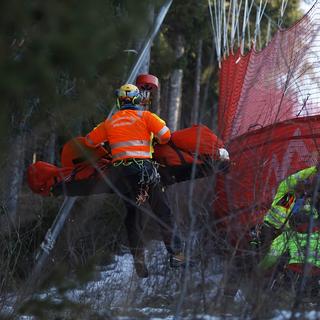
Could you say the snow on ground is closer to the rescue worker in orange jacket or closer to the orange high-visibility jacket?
the rescue worker in orange jacket

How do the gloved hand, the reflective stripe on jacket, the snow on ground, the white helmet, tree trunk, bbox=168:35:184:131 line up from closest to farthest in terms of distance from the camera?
1. the snow on ground
2. the gloved hand
3. the reflective stripe on jacket
4. the white helmet
5. tree trunk, bbox=168:35:184:131

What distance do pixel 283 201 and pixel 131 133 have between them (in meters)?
1.53

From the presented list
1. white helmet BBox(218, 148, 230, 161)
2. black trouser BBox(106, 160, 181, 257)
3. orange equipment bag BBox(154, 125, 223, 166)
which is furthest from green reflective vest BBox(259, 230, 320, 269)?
orange equipment bag BBox(154, 125, 223, 166)

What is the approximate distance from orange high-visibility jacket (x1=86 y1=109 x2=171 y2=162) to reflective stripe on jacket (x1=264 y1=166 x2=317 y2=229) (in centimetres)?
132

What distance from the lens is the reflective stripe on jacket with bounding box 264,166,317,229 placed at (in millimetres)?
4711

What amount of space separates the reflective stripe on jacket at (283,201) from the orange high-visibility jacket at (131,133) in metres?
1.32

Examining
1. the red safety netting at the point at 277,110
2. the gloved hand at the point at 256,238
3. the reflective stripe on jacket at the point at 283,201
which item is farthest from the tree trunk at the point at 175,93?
the gloved hand at the point at 256,238

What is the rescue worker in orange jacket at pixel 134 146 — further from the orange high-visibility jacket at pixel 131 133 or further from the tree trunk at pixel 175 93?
the tree trunk at pixel 175 93

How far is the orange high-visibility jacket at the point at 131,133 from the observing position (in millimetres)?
5836

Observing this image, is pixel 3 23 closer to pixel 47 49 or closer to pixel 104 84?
pixel 47 49

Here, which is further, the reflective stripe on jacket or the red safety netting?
the red safety netting

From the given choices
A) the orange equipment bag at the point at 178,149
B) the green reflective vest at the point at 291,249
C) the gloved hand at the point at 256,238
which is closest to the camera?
the green reflective vest at the point at 291,249

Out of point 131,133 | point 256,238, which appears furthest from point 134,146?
point 256,238

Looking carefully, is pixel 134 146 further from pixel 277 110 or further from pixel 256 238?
pixel 256 238
